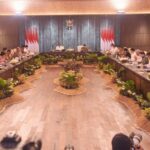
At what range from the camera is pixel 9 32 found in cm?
1706

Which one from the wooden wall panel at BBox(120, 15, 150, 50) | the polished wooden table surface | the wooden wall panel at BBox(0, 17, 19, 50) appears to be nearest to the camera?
the polished wooden table surface

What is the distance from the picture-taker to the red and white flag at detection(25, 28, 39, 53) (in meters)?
18.9

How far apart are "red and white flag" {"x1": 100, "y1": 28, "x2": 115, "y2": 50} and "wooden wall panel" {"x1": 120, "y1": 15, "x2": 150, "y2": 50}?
2.10ft

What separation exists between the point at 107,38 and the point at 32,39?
4879 mm

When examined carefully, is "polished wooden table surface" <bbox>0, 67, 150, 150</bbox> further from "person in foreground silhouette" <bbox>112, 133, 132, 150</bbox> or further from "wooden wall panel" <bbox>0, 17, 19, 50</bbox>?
"wooden wall panel" <bbox>0, 17, 19, 50</bbox>

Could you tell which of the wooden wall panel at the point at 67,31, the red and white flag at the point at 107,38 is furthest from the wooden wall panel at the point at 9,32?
the red and white flag at the point at 107,38

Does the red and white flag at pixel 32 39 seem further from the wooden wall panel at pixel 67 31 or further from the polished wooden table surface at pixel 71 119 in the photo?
the polished wooden table surface at pixel 71 119

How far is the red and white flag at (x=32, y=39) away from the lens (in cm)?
1892

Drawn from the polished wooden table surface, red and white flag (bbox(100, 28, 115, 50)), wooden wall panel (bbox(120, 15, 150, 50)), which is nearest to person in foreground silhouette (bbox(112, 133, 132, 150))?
the polished wooden table surface

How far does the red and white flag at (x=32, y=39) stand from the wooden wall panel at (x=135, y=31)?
217 inches

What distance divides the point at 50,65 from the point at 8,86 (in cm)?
818

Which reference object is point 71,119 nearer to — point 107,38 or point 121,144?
point 121,144

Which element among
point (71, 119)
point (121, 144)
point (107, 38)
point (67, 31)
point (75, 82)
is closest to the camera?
point (121, 144)

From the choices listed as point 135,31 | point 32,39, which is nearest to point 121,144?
point 135,31
